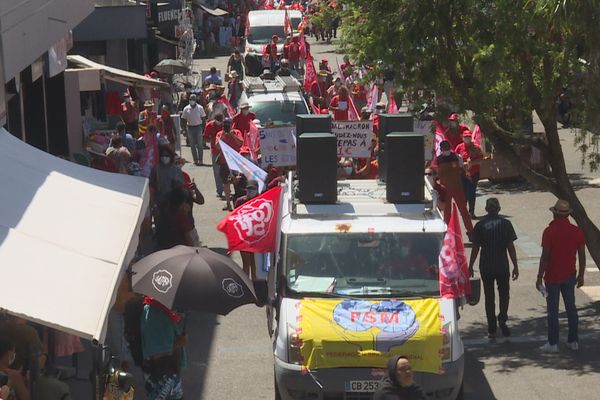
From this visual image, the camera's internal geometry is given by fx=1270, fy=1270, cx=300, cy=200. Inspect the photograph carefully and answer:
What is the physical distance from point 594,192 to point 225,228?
11694mm

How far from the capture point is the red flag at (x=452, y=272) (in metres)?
11.9

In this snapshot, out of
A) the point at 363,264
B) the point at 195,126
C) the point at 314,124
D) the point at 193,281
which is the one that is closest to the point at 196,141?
the point at 195,126

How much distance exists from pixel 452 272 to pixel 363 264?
88 centimetres

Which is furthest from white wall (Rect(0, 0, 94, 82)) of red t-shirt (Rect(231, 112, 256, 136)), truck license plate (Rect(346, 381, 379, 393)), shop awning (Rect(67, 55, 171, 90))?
truck license plate (Rect(346, 381, 379, 393))

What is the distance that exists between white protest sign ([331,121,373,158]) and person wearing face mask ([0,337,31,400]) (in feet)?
36.9

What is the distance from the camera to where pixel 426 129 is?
22.4 m

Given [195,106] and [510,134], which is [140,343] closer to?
[510,134]

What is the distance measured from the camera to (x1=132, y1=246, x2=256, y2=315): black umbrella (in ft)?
36.2

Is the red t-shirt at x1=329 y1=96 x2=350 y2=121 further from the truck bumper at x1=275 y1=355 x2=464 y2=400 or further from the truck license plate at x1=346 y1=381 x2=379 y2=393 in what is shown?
the truck license plate at x1=346 y1=381 x2=379 y2=393

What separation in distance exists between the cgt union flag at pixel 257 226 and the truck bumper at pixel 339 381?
9.01ft

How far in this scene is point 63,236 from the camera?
11414mm

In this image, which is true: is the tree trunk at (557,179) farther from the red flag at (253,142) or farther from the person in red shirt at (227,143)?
the person in red shirt at (227,143)

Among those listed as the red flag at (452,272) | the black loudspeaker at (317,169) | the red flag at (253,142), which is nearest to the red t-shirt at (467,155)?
the red flag at (253,142)

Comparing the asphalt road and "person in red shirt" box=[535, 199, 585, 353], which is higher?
"person in red shirt" box=[535, 199, 585, 353]
